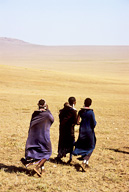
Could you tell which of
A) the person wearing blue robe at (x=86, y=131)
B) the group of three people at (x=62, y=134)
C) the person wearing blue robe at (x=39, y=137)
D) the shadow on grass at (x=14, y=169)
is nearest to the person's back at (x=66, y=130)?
the group of three people at (x=62, y=134)

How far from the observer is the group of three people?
22.2 feet

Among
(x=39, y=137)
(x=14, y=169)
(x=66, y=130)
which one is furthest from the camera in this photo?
(x=66, y=130)

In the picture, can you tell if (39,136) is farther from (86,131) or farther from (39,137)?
(86,131)

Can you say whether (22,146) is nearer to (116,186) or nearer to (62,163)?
(62,163)

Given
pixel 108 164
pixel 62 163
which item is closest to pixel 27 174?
pixel 62 163

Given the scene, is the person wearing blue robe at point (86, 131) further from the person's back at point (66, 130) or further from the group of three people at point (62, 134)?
the person's back at point (66, 130)

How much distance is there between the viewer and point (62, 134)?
7730 mm

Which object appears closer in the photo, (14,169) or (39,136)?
(39,136)

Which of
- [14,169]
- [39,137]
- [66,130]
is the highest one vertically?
[66,130]

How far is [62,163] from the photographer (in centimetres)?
782

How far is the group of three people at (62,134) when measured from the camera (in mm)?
6758

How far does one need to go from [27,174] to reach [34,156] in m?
0.45

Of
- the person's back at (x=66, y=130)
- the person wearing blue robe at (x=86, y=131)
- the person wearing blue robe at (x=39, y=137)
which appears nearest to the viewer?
the person wearing blue robe at (x=39, y=137)

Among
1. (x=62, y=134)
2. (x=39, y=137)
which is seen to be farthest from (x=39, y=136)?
(x=62, y=134)
